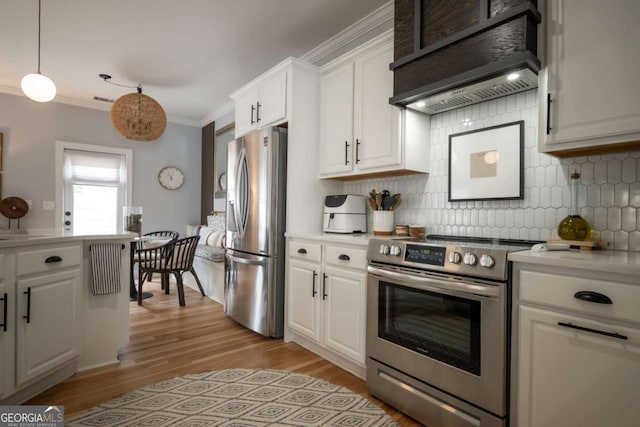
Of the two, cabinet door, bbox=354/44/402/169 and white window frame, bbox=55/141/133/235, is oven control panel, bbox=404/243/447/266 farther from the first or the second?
white window frame, bbox=55/141/133/235

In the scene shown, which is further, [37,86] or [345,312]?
[37,86]

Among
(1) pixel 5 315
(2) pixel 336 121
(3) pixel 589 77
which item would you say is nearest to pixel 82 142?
(1) pixel 5 315

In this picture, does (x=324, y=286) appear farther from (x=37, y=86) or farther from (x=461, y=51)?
(x=37, y=86)

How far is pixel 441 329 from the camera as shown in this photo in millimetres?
1705

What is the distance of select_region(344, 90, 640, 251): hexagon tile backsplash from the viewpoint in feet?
5.37

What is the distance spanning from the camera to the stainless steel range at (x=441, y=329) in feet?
4.88

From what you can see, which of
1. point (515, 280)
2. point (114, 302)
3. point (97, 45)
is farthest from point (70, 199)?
point (515, 280)

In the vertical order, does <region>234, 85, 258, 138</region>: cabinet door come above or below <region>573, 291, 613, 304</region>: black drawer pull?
above

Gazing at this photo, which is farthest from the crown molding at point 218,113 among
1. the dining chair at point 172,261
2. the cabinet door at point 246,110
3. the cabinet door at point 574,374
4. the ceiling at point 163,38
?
the cabinet door at point 574,374

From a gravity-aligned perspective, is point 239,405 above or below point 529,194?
below

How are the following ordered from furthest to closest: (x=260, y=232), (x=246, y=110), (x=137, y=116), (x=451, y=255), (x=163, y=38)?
(x=137, y=116)
(x=246, y=110)
(x=163, y=38)
(x=260, y=232)
(x=451, y=255)

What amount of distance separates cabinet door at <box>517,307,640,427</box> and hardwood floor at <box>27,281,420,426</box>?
679mm

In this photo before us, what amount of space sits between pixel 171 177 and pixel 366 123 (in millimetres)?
4470

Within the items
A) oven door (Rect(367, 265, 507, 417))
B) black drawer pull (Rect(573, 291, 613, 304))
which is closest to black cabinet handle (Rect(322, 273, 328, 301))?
oven door (Rect(367, 265, 507, 417))
